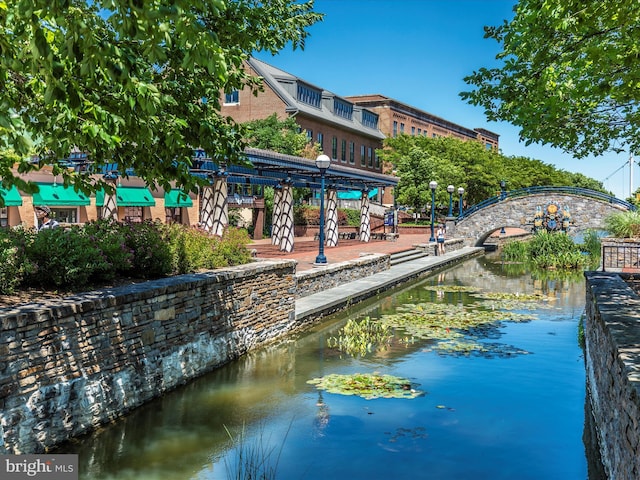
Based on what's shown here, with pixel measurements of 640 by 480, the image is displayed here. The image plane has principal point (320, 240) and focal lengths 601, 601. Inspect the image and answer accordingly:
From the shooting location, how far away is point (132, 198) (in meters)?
30.8

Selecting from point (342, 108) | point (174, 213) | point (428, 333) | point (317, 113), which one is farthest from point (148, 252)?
point (342, 108)

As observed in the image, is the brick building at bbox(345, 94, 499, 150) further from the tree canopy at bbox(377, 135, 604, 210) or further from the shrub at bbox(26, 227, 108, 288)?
the shrub at bbox(26, 227, 108, 288)

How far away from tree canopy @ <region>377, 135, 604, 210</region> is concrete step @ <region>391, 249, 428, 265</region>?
16.9 metres

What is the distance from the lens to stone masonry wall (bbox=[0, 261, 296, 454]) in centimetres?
629

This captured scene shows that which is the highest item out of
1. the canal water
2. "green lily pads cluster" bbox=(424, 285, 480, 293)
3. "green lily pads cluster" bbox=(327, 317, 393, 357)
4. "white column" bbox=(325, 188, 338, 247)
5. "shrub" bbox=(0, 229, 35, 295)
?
"white column" bbox=(325, 188, 338, 247)

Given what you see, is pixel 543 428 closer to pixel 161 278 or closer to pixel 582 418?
pixel 582 418

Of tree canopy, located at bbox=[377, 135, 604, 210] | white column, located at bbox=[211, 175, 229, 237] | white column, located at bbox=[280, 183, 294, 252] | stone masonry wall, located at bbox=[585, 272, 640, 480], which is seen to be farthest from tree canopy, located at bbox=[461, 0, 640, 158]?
tree canopy, located at bbox=[377, 135, 604, 210]

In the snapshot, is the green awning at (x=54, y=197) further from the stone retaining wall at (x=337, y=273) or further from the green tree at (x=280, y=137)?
the green tree at (x=280, y=137)

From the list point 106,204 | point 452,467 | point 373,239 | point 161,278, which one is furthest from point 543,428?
point 373,239

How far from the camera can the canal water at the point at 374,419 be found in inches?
264

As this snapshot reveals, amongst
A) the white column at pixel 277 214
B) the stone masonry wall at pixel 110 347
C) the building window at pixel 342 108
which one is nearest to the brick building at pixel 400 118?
the building window at pixel 342 108

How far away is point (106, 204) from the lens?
22.3 meters

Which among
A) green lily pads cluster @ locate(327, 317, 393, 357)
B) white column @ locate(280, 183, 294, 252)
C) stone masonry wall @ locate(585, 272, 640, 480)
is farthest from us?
white column @ locate(280, 183, 294, 252)

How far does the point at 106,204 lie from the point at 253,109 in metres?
24.8
